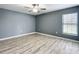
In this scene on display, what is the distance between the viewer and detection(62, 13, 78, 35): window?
4.06 metres

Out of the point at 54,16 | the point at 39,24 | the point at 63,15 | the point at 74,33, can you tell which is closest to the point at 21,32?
the point at 39,24

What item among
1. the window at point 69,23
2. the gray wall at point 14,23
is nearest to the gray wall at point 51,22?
the window at point 69,23

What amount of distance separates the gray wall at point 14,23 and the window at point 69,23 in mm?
3160

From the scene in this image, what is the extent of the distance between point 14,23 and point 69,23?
3.72 m

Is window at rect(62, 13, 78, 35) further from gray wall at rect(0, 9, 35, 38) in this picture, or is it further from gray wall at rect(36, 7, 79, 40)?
gray wall at rect(0, 9, 35, 38)

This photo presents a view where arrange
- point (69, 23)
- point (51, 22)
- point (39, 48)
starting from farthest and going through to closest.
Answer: point (51, 22) < point (69, 23) < point (39, 48)

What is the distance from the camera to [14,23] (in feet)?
16.4

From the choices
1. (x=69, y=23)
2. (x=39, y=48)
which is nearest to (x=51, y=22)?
(x=69, y=23)

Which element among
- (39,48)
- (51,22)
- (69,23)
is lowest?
(39,48)

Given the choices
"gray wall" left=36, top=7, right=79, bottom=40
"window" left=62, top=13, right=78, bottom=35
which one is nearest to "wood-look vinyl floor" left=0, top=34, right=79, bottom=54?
"window" left=62, top=13, right=78, bottom=35

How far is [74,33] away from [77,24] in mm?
560

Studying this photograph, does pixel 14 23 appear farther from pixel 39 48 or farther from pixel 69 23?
pixel 69 23

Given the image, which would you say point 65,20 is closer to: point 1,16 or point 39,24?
point 39,24

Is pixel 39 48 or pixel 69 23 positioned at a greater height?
pixel 69 23
